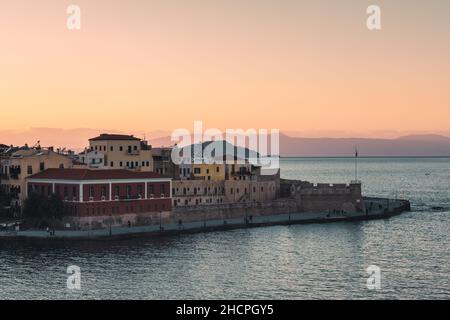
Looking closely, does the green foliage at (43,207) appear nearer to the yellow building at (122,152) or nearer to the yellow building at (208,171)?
the yellow building at (122,152)

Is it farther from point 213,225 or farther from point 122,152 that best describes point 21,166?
point 213,225

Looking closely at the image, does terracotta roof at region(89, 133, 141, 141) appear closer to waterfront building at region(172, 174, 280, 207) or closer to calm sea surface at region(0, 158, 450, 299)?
waterfront building at region(172, 174, 280, 207)

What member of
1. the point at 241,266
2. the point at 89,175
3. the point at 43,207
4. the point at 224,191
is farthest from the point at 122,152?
the point at 241,266

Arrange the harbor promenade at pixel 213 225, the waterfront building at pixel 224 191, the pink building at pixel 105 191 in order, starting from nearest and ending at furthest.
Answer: the harbor promenade at pixel 213 225 → the pink building at pixel 105 191 → the waterfront building at pixel 224 191

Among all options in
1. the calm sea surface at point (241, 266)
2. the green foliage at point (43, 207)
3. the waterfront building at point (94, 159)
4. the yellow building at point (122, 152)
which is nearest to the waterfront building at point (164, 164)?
the yellow building at point (122, 152)

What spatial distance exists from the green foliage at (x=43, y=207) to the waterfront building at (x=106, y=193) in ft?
4.56

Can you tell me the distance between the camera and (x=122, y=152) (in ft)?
325

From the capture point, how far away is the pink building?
81.3 meters

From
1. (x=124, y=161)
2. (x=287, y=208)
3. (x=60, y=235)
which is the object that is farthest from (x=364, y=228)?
(x=60, y=235)

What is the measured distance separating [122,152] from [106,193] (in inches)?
651

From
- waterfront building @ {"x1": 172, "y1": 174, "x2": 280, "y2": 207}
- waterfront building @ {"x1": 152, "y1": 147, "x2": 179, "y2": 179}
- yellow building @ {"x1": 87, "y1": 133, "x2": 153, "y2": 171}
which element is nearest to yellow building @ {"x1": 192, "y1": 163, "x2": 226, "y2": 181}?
waterfront building @ {"x1": 152, "y1": 147, "x2": 179, "y2": 179}

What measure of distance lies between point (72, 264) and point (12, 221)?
2408 cm

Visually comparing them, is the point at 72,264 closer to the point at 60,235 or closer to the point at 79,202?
the point at 60,235

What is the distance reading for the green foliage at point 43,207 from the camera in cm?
7950
